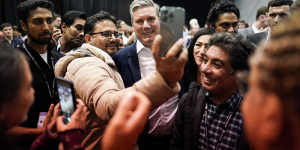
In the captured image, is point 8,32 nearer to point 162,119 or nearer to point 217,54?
point 162,119

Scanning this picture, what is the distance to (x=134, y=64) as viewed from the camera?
188 cm

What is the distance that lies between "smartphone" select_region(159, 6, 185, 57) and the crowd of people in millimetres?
37

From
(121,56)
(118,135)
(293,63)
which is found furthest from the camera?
(121,56)

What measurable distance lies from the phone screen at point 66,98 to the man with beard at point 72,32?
225 cm

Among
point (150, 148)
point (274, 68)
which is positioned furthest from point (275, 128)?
point (150, 148)

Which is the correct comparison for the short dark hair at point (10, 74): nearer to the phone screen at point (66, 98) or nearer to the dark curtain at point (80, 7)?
the phone screen at point (66, 98)

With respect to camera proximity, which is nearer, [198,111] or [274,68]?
[274,68]

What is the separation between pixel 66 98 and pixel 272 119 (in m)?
0.78

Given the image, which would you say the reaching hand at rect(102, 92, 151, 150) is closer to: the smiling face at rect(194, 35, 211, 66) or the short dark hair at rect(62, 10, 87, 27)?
the smiling face at rect(194, 35, 211, 66)

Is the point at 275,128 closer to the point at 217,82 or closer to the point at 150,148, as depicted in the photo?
the point at 217,82

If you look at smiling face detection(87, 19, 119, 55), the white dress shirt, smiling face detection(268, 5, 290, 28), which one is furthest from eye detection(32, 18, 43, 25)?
smiling face detection(268, 5, 290, 28)

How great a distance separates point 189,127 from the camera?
1450mm

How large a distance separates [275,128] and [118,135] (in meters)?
0.38

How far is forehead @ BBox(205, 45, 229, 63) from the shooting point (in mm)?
1438
